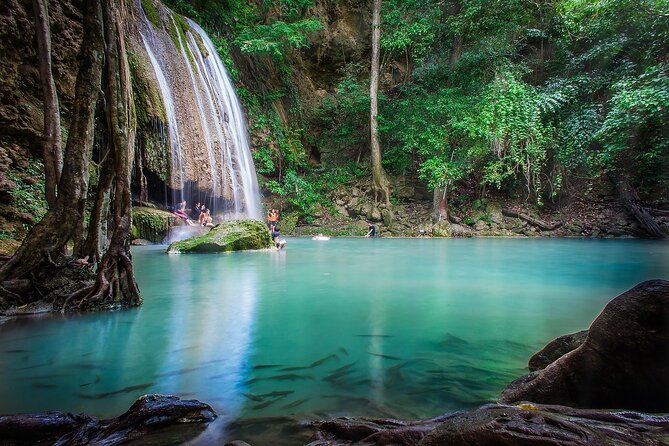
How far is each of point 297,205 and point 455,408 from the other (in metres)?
17.9

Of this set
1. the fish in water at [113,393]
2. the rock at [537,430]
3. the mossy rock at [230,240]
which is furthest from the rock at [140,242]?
the rock at [537,430]

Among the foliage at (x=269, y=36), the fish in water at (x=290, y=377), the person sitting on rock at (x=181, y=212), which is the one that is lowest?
the fish in water at (x=290, y=377)

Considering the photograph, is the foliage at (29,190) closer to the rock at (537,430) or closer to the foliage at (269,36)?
the rock at (537,430)

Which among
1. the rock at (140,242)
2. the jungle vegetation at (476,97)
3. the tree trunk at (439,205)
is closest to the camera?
the jungle vegetation at (476,97)

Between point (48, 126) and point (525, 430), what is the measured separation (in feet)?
19.0

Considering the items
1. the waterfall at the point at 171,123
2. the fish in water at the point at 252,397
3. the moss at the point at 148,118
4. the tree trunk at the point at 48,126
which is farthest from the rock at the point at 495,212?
the fish in water at the point at 252,397

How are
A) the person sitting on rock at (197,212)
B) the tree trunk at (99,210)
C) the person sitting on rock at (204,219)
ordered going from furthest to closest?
1. the person sitting on rock at (197,212)
2. the person sitting on rock at (204,219)
3. the tree trunk at (99,210)

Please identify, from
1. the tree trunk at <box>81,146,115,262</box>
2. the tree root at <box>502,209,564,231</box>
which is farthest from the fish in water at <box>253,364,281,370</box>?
the tree root at <box>502,209,564,231</box>

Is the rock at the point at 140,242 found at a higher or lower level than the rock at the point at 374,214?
lower

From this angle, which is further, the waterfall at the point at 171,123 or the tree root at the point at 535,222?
the tree root at the point at 535,222

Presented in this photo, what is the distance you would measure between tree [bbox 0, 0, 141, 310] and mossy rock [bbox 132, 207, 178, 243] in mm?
8157

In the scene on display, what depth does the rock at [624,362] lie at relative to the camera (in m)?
1.55

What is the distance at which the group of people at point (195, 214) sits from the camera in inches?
506

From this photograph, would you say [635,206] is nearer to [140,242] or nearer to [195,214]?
[195,214]
